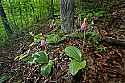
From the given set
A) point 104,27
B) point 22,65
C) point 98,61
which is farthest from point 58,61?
point 104,27

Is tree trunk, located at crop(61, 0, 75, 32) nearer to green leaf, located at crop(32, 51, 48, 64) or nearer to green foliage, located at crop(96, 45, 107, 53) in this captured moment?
green foliage, located at crop(96, 45, 107, 53)

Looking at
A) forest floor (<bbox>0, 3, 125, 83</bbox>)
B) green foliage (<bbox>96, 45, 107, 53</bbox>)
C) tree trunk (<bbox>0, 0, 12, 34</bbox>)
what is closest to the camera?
forest floor (<bbox>0, 3, 125, 83</bbox>)

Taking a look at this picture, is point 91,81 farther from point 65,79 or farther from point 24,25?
point 24,25

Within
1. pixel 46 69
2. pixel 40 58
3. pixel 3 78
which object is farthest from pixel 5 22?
pixel 46 69

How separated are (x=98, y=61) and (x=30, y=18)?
3084 millimetres

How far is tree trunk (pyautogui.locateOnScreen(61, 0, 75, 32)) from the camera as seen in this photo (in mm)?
3504

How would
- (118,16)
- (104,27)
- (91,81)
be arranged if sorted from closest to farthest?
1. (91,81)
2. (104,27)
3. (118,16)

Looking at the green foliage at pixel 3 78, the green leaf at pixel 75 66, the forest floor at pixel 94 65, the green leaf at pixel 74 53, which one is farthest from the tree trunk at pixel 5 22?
the green leaf at pixel 75 66

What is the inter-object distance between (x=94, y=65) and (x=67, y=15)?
109 centimetres

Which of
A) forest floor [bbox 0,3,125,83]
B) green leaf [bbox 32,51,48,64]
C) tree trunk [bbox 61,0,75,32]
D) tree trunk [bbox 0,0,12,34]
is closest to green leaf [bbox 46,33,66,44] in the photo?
forest floor [bbox 0,3,125,83]

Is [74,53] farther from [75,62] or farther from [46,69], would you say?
[46,69]

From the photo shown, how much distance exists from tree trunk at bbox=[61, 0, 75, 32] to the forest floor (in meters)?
0.34

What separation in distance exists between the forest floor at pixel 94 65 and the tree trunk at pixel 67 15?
335 mm

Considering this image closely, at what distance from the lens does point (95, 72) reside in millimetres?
2793
